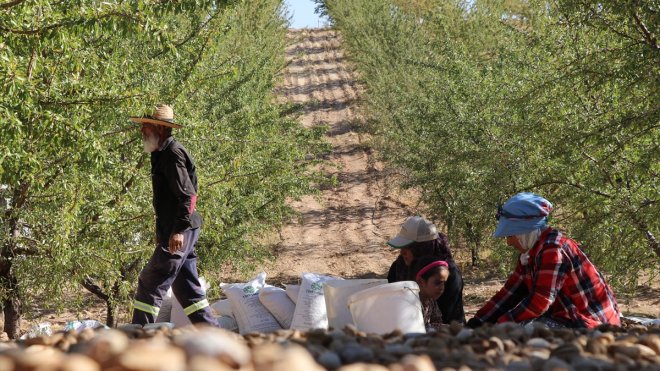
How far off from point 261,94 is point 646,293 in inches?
284

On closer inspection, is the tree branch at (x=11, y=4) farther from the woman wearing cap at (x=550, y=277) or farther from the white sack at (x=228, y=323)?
the woman wearing cap at (x=550, y=277)

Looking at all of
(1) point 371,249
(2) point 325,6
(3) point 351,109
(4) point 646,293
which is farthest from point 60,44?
(2) point 325,6

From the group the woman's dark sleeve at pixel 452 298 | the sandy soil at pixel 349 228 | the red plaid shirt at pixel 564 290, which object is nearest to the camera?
the red plaid shirt at pixel 564 290

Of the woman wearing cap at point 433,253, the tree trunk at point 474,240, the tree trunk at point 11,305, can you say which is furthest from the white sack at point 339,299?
the tree trunk at point 474,240

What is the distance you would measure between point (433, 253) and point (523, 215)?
78 cm

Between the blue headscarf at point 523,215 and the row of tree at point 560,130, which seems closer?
the blue headscarf at point 523,215

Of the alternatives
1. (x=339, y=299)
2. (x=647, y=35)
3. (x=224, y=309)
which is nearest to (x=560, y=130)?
(x=647, y=35)

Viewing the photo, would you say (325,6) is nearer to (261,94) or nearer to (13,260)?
(261,94)

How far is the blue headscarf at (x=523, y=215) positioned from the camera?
17.0 ft

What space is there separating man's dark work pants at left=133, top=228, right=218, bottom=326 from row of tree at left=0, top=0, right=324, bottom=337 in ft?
2.87

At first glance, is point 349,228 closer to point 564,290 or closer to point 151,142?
point 151,142

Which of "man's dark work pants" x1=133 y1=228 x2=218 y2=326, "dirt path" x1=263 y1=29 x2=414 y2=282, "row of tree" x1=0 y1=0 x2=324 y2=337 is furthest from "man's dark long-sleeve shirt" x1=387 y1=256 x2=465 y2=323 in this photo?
"dirt path" x1=263 y1=29 x2=414 y2=282

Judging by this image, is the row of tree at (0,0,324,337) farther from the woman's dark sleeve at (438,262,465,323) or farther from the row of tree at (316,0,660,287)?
the row of tree at (316,0,660,287)

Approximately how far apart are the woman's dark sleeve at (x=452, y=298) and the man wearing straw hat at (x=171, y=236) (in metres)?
1.49
